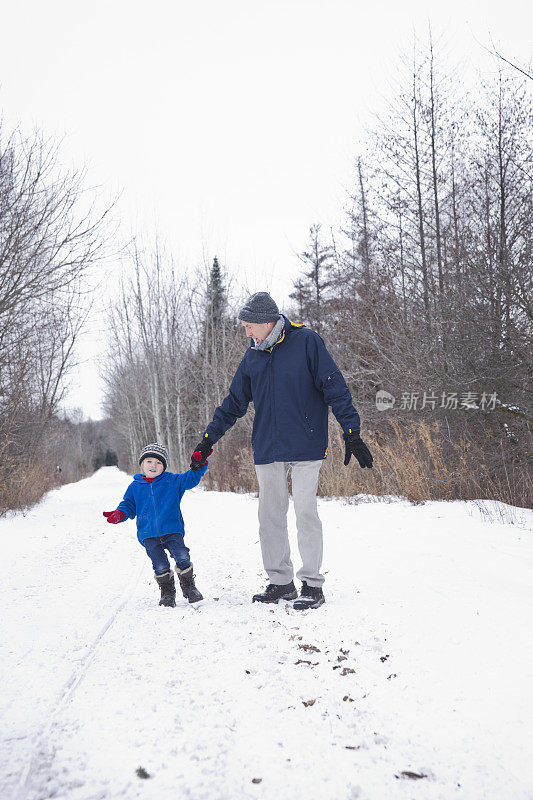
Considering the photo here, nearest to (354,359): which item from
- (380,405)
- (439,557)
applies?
(380,405)

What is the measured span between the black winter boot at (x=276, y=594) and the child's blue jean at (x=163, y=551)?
567mm

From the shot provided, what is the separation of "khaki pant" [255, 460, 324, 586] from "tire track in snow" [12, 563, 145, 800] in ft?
3.72

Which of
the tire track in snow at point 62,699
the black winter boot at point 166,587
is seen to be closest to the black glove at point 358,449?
the black winter boot at point 166,587

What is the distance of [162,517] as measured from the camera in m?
3.71

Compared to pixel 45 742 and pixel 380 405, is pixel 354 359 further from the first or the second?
pixel 45 742

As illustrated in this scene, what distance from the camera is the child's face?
380cm

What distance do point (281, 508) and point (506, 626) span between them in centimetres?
157

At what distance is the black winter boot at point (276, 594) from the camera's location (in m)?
3.54

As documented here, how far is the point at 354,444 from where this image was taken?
3381 mm

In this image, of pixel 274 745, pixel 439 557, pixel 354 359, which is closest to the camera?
pixel 274 745

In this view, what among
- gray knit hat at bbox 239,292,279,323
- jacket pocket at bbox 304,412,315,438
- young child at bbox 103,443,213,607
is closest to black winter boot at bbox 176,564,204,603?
young child at bbox 103,443,213,607

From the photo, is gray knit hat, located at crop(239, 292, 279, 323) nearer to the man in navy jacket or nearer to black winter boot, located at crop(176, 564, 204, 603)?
the man in navy jacket

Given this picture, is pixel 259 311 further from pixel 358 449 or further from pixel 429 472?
pixel 429 472

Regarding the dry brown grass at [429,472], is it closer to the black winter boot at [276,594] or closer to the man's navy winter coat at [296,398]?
the black winter boot at [276,594]
